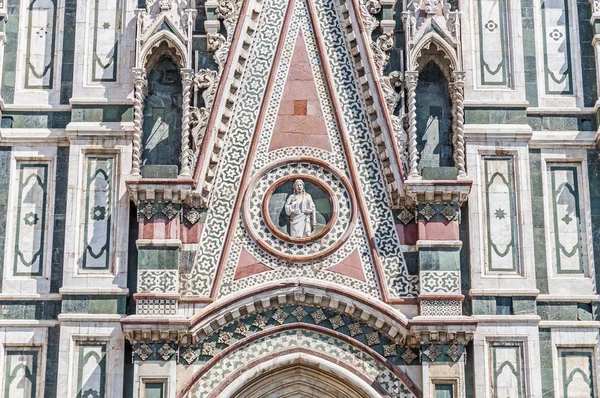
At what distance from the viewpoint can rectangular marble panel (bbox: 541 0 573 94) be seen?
23141mm

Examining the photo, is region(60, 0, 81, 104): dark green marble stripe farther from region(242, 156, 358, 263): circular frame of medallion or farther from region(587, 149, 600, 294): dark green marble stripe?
region(587, 149, 600, 294): dark green marble stripe

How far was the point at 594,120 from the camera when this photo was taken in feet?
75.1

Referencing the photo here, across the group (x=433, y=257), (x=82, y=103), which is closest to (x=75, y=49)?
(x=82, y=103)

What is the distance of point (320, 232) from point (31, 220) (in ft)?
12.5

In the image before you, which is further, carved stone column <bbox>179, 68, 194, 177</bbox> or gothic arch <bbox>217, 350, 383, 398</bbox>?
carved stone column <bbox>179, 68, 194, 177</bbox>

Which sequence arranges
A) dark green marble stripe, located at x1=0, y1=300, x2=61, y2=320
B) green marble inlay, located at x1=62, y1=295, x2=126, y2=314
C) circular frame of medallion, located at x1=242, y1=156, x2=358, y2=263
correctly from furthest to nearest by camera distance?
circular frame of medallion, located at x1=242, y1=156, x2=358, y2=263, dark green marble stripe, located at x1=0, y1=300, x2=61, y2=320, green marble inlay, located at x1=62, y1=295, x2=126, y2=314

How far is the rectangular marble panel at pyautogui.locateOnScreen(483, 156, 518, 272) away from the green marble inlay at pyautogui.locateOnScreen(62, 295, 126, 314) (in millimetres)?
4809

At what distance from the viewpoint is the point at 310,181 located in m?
22.5

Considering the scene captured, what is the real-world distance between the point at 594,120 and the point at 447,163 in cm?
208

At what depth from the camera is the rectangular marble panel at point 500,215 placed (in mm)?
22156

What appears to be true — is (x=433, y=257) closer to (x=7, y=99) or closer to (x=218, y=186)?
(x=218, y=186)

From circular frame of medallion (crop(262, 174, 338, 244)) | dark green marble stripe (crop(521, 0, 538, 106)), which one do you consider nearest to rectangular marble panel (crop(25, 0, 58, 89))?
circular frame of medallion (crop(262, 174, 338, 244))

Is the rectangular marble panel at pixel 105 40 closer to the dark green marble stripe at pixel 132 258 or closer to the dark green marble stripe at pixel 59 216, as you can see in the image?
the dark green marble stripe at pixel 59 216

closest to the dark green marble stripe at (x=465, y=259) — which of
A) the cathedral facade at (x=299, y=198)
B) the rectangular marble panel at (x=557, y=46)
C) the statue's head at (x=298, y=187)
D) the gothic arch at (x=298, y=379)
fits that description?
the cathedral facade at (x=299, y=198)
